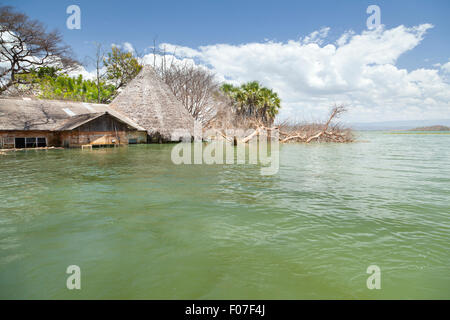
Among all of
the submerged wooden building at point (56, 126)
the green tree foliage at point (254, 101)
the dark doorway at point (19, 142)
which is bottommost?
the dark doorway at point (19, 142)

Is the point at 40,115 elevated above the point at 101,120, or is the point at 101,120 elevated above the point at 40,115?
the point at 40,115

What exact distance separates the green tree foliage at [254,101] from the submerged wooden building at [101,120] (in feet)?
44.6

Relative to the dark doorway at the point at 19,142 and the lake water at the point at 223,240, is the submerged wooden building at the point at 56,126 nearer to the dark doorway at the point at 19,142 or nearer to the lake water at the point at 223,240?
the dark doorway at the point at 19,142

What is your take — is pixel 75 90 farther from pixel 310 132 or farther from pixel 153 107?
pixel 310 132

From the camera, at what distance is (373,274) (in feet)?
11.1

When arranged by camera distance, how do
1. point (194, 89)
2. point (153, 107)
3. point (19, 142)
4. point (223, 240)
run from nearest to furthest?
1. point (223, 240)
2. point (19, 142)
3. point (153, 107)
4. point (194, 89)

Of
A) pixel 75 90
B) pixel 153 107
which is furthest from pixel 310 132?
pixel 75 90

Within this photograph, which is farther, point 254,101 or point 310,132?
point 254,101

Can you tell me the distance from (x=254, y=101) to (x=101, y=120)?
25666 millimetres

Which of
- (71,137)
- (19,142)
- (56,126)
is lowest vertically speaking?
(19,142)

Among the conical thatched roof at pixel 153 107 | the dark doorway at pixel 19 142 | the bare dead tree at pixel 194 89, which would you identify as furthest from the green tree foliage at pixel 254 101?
the dark doorway at pixel 19 142

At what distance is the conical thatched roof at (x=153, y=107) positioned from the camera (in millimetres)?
30141

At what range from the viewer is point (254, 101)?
1741 inches

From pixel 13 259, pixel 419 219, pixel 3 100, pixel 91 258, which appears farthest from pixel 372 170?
pixel 3 100
